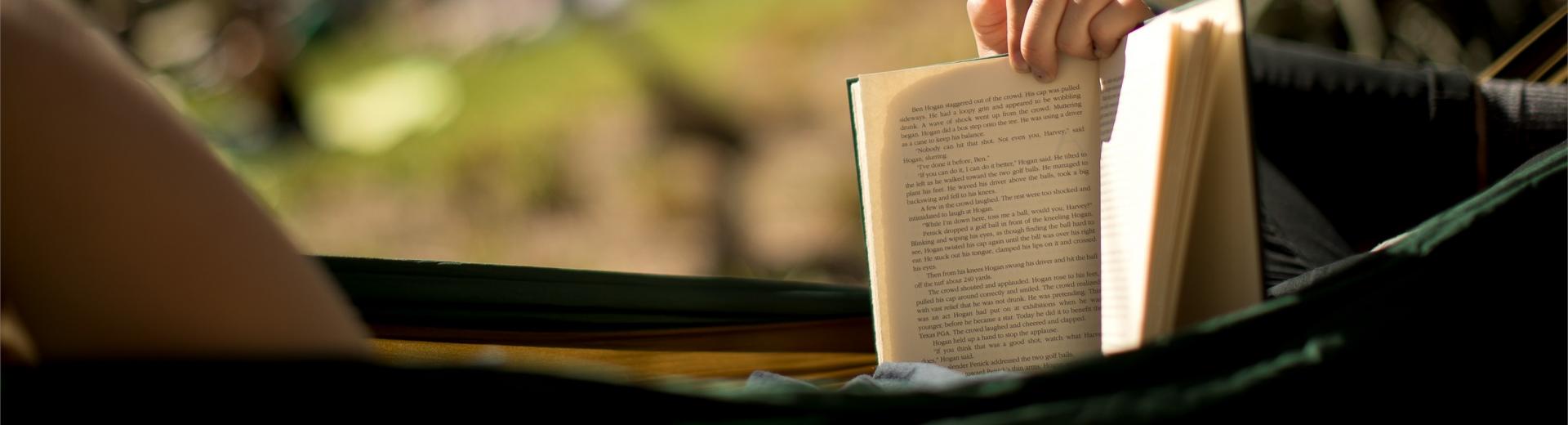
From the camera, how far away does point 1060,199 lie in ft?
2.18

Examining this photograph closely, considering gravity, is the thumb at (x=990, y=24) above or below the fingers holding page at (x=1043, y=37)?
above

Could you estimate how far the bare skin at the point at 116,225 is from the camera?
15.0 inches

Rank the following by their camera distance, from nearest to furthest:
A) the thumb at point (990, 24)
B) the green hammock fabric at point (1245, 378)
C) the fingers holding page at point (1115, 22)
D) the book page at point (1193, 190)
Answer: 1. the green hammock fabric at point (1245, 378)
2. the book page at point (1193, 190)
3. the fingers holding page at point (1115, 22)
4. the thumb at point (990, 24)

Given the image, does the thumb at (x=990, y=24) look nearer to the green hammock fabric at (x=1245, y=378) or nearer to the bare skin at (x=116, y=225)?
the green hammock fabric at (x=1245, y=378)

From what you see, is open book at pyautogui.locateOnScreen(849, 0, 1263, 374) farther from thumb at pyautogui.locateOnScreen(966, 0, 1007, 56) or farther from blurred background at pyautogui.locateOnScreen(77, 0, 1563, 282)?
blurred background at pyautogui.locateOnScreen(77, 0, 1563, 282)

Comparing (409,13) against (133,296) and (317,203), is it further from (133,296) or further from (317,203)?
(133,296)

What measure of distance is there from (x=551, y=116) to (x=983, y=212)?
260 centimetres

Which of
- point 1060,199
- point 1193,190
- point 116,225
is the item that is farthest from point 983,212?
point 116,225

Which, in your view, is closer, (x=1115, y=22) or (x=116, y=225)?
(x=116, y=225)

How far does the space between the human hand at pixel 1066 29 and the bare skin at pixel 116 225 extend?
45cm

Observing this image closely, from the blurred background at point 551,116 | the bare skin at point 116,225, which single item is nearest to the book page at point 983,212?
the bare skin at point 116,225

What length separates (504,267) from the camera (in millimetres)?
964

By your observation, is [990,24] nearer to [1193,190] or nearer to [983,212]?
[983,212]

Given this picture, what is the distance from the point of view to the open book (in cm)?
54
